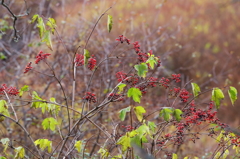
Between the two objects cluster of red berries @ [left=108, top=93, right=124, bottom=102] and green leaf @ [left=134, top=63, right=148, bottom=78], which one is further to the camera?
cluster of red berries @ [left=108, top=93, right=124, bottom=102]

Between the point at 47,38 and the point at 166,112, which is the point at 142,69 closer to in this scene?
the point at 166,112

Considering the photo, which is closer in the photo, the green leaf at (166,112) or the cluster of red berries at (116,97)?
the green leaf at (166,112)

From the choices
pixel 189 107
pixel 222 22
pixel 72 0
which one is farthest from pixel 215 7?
pixel 189 107

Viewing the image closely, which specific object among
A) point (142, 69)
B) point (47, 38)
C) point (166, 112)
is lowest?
point (166, 112)

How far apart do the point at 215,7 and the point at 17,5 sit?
492 cm

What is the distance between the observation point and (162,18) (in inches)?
340

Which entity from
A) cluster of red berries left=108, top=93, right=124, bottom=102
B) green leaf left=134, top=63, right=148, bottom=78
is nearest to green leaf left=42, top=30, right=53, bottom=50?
cluster of red berries left=108, top=93, right=124, bottom=102

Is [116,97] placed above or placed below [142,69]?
→ below

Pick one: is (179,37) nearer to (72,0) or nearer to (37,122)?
(72,0)

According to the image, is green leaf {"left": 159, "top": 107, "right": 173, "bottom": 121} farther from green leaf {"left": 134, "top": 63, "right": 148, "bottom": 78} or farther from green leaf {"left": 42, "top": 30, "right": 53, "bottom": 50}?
green leaf {"left": 42, "top": 30, "right": 53, "bottom": 50}

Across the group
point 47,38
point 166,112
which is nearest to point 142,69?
point 166,112

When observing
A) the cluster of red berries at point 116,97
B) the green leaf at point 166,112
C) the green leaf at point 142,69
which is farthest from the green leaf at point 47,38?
the green leaf at point 166,112

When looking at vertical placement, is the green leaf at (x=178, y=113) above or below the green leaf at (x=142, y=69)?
below

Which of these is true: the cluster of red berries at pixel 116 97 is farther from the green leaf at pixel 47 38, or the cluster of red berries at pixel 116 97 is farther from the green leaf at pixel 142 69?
the green leaf at pixel 47 38
